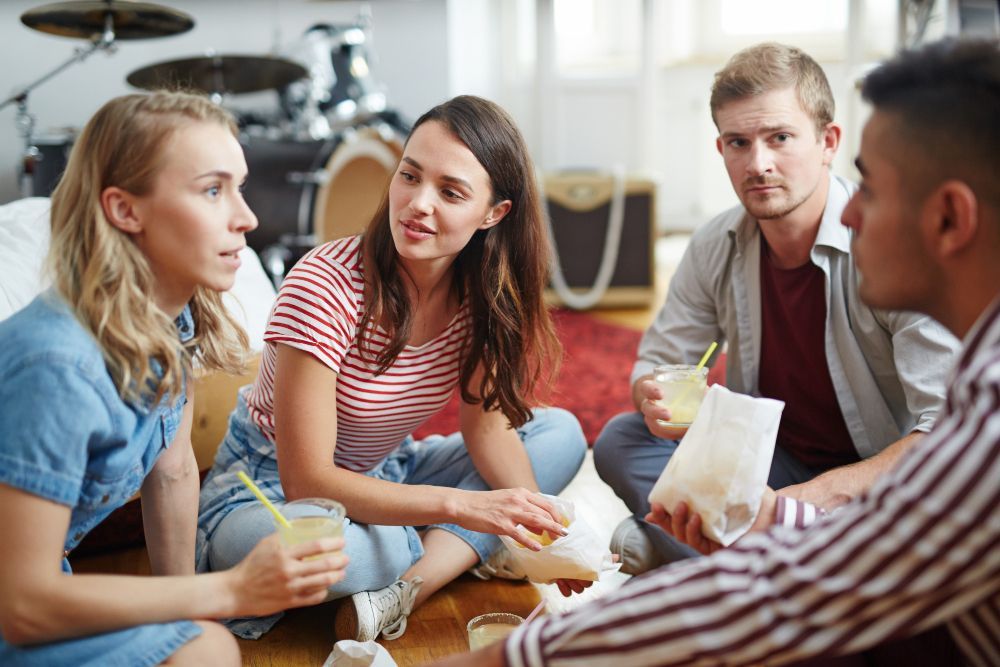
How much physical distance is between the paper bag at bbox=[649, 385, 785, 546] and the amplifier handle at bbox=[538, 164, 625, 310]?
3.38 meters

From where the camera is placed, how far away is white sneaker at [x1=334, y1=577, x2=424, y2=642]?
1648 mm

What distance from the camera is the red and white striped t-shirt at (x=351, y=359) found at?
5.24 ft

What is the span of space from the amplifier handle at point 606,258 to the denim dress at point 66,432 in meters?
3.55

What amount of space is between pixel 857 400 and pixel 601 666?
3.75 ft

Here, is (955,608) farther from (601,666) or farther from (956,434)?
(601,666)

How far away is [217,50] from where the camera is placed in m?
5.38

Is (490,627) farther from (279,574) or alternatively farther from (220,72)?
(220,72)

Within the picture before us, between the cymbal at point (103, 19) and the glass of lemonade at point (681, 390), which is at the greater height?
the cymbal at point (103, 19)

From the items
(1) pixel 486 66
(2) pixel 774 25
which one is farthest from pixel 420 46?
(2) pixel 774 25

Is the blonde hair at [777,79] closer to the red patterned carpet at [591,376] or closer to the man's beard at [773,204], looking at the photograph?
the man's beard at [773,204]

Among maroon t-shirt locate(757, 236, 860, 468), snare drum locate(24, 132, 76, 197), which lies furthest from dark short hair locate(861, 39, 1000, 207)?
snare drum locate(24, 132, 76, 197)

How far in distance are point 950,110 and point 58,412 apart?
0.97 metres

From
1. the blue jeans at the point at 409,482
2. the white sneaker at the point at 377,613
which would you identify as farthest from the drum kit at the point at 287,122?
the white sneaker at the point at 377,613

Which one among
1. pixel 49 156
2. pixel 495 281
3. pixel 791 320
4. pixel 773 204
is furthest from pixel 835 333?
pixel 49 156
